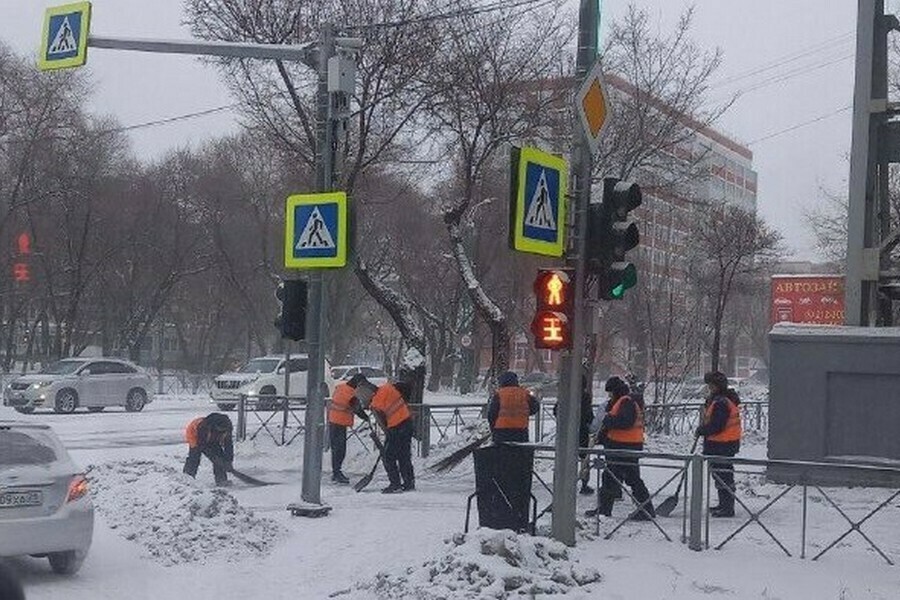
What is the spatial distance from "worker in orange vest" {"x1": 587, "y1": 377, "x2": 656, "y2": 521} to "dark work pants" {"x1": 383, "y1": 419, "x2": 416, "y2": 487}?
296 centimetres

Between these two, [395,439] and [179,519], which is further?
[395,439]

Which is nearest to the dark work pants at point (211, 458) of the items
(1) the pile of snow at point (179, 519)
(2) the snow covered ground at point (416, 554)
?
(2) the snow covered ground at point (416, 554)

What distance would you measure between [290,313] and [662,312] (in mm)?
21665

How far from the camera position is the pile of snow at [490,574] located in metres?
9.49

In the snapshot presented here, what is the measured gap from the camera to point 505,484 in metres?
12.1

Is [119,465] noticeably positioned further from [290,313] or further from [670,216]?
[670,216]

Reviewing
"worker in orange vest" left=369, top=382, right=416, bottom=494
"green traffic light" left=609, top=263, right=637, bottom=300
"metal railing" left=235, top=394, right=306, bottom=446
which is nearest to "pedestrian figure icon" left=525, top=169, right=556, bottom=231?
"green traffic light" left=609, top=263, right=637, bottom=300

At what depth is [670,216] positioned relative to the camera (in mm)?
34500

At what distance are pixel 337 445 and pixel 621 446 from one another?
17.2ft

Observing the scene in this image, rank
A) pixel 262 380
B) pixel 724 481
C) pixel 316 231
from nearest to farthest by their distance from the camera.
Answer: pixel 724 481
pixel 316 231
pixel 262 380

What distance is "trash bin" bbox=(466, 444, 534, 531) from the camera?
39.5 ft

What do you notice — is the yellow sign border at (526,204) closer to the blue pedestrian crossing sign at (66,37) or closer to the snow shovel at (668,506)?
the snow shovel at (668,506)

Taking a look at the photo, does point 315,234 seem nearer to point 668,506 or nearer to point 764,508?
point 668,506

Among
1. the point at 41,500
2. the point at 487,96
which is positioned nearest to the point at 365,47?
the point at 487,96
